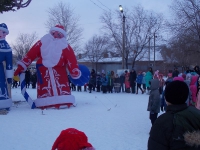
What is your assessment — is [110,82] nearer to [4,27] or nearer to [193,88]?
[4,27]

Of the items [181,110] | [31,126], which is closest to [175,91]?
[181,110]

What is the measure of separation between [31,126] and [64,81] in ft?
12.6

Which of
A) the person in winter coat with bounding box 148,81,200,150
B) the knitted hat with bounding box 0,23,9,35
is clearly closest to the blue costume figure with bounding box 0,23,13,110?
the knitted hat with bounding box 0,23,9,35

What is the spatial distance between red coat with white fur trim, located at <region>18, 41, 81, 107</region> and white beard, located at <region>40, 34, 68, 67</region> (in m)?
0.14

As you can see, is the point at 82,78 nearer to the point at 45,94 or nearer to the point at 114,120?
the point at 45,94

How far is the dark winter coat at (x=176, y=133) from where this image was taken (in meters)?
3.00

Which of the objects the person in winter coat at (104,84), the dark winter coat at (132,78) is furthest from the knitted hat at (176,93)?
the person in winter coat at (104,84)

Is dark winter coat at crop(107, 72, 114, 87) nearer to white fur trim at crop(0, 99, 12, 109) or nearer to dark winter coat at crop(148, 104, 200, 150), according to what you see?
white fur trim at crop(0, 99, 12, 109)

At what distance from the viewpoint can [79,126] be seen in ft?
30.3

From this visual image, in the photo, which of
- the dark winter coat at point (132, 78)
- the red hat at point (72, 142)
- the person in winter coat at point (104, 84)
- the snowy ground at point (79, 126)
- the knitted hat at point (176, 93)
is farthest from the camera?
the person in winter coat at point (104, 84)

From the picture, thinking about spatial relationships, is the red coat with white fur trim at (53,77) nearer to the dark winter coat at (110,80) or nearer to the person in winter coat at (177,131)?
the dark winter coat at (110,80)

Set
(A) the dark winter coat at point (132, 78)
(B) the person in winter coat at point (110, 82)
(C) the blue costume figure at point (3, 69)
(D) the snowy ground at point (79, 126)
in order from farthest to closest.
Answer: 1. (B) the person in winter coat at point (110, 82)
2. (A) the dark winter coat at point (132, 78)
3. (C) the blue costume figure at point (3, 69)
4. (D) the snowy ground at point (79, 126)

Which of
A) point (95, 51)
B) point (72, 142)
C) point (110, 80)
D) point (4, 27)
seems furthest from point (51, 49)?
point (95, 51)

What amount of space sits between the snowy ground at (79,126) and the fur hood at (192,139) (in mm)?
4179
